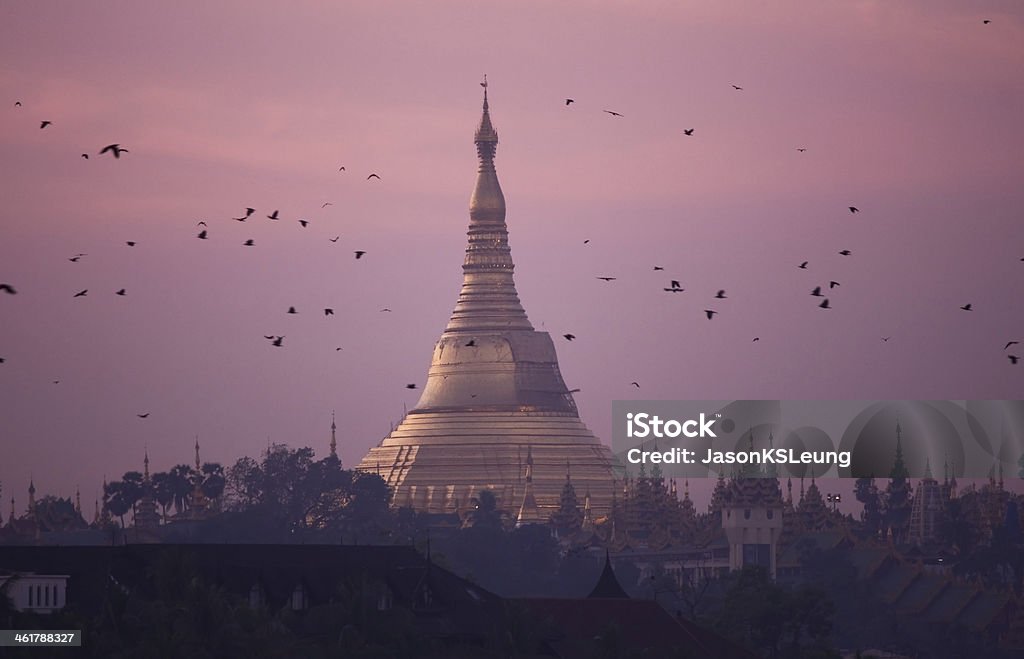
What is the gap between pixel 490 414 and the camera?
579ft

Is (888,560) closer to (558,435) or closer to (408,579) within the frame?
(558,435)

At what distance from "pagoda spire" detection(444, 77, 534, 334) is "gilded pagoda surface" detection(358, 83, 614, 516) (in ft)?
0.16

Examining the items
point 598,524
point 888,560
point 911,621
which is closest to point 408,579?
point 911,621

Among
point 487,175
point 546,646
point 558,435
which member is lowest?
point 546,646

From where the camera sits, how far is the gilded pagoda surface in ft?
570

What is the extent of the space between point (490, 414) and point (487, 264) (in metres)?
7.63

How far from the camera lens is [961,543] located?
170625mm

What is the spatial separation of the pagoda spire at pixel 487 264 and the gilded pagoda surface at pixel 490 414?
0.16ft

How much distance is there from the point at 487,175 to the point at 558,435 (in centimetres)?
1379

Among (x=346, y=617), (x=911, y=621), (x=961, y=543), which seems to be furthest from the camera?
(x=961, y=543)

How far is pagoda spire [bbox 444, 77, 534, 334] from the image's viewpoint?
17250 centimetres

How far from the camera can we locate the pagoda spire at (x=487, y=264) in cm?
17250

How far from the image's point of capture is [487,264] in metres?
175

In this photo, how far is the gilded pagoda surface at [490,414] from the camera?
570ft
